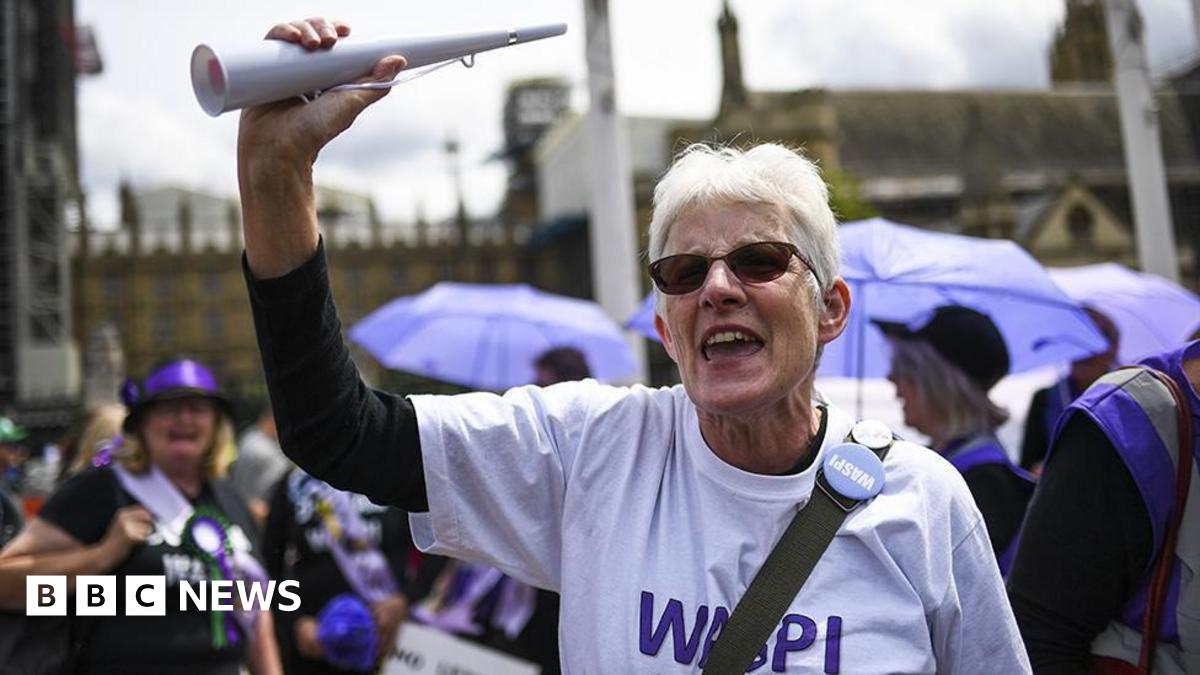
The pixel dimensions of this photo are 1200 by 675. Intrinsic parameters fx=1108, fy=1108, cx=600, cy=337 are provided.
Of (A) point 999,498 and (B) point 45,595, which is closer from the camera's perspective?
(A) point 999,498

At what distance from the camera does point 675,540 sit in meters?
1.64

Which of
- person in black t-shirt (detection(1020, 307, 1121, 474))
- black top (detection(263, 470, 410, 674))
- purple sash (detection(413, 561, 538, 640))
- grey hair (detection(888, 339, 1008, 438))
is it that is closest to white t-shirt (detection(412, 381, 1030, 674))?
grey hair (detection(888, 339, 1008, 438))

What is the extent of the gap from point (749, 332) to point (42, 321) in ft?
151

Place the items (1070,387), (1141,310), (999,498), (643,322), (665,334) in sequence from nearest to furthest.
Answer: (665,334) < (999,498) < (1070,387) < (643,322) < (1141,310)

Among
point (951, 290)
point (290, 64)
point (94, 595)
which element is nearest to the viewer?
point (290, 64)

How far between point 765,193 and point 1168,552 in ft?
2.93

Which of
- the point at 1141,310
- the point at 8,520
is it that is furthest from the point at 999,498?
the point at 1141,310

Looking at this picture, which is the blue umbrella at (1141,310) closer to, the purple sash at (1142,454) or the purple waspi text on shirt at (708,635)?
the purple sash at (1142,454)

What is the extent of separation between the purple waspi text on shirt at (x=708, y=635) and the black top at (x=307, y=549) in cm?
304

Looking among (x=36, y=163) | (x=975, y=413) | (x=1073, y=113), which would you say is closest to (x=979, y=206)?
(x=1073, y=113)

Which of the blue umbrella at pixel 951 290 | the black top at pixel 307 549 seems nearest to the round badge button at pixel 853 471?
the blue umbrella at pixel 951 290

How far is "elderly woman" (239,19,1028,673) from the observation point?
1.50 metres

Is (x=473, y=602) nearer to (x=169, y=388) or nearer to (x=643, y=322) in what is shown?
(x=169, y=388)

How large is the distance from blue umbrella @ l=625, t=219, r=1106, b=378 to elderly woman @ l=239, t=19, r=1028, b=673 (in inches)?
97.7
